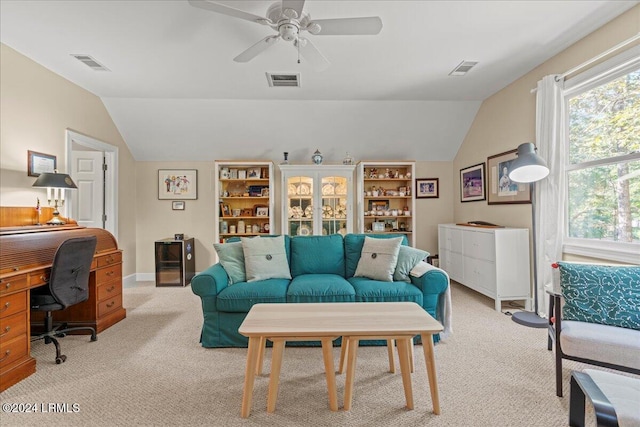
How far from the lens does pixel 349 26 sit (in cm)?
209

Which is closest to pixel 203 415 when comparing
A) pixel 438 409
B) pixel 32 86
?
pixel 438 409

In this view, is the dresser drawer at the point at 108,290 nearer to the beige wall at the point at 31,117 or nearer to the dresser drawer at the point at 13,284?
the dresser drawer at the point at 13,284

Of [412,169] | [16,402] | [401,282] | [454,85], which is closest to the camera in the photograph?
[16,402]

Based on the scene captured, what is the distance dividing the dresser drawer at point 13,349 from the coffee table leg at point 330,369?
2.14 metres

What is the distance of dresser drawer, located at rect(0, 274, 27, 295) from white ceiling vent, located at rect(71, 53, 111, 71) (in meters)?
2.25

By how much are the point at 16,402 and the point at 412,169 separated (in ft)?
16.3

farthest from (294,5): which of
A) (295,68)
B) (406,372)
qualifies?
(406,372)

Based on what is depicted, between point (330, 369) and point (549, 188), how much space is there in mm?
2874

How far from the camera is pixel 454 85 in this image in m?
3.90

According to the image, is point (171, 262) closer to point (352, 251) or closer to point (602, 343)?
point (352, 251)

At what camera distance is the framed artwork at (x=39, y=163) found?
10.1 ft

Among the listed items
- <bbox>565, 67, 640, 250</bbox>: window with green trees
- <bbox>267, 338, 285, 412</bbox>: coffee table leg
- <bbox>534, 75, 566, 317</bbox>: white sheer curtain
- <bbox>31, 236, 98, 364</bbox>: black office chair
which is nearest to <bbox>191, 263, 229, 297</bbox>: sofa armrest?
<bbox>31, 236, 98, 364</bbox>: black office chair

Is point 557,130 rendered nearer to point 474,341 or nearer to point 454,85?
point 454,85

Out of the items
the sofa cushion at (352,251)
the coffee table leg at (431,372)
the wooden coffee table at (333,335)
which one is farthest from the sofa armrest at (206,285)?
the coffee table leg at (431,372)
